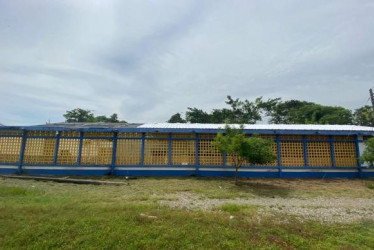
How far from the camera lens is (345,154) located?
41.1 ft

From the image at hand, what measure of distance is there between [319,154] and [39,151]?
1559cm

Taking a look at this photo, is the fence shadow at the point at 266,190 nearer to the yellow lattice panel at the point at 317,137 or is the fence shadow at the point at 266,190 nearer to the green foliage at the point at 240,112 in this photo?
the yellow lattice panel at the point at 317,137

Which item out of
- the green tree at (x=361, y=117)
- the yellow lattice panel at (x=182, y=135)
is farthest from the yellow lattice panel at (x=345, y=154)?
the green tree at (x=361, y=117)

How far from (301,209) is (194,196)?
10.4ft

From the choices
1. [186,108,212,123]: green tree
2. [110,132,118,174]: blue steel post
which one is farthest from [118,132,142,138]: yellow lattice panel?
[186,108,212,123]: green tree

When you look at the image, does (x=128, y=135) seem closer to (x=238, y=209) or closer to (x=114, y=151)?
(x=114, y=151)

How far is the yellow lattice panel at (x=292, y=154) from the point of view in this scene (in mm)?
12305

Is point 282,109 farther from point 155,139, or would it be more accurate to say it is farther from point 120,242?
point 120,242

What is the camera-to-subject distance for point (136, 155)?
12.1 meters

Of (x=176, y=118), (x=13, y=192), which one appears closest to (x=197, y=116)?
(x=176, y=118)

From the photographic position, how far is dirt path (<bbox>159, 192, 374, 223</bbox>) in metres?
5.32

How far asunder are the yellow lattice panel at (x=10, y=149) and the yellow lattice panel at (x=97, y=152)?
3.47 m

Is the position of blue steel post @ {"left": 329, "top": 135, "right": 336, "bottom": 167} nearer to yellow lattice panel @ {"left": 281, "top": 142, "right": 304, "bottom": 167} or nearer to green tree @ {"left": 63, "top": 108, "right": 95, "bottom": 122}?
yellow lattice panel @ {"left": 281, "top": 142, "right": 304, "bottom": 167}

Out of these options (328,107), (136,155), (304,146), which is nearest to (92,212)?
(136,155)
